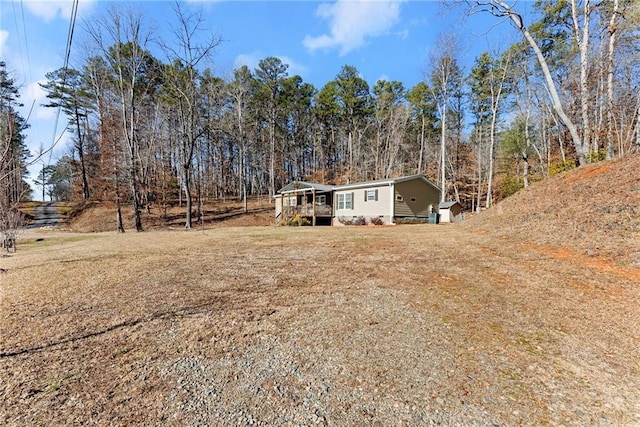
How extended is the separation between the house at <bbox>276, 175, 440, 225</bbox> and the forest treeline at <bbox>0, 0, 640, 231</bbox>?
3.86 meters

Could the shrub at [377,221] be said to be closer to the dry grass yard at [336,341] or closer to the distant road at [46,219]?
the dry grass yard at [336,341]

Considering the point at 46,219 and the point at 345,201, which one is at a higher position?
the point at 345,201

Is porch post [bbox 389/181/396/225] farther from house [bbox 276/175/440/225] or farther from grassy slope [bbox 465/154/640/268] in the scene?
grassy slope [bbox 465/154/640/268]

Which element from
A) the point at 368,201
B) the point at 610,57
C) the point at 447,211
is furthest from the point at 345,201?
the point at 610,57

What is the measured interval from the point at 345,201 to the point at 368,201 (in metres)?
2.01

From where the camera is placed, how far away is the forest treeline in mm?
14141

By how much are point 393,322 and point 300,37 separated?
41.8ft

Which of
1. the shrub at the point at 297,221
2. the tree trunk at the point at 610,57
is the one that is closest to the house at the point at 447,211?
the tree trunk at the point at 610,57

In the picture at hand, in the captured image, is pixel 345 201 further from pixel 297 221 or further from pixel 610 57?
pixel 610 57

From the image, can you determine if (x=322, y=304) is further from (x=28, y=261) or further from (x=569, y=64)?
(x=569, y=64)

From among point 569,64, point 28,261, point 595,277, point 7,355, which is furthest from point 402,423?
point 569,64

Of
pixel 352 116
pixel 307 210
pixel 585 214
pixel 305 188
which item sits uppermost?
pixel 352 116

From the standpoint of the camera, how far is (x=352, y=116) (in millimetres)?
31734

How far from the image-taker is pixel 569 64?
57.5 feet
